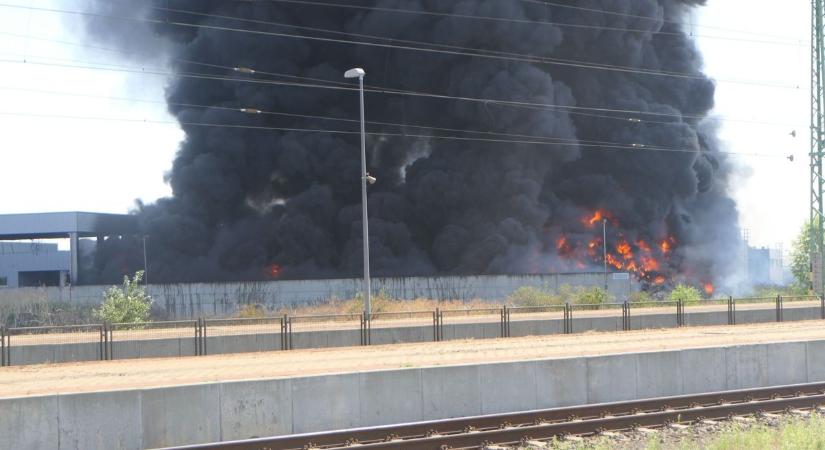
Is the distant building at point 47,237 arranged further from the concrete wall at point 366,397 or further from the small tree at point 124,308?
the concrete wall at point 366,397

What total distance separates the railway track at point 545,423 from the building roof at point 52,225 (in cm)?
6231

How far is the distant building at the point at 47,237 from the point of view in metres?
71.4

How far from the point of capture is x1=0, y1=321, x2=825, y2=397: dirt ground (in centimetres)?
2052

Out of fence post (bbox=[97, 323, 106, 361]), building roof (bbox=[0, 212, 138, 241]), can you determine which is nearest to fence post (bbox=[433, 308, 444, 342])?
fence post (bbox=[97, 323, 106, 361])

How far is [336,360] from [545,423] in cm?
969

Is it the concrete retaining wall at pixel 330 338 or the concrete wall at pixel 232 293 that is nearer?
the concrete retaining wall at pixel 330 338

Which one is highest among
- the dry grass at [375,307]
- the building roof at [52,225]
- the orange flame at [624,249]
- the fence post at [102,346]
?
the building roof at [52,225]

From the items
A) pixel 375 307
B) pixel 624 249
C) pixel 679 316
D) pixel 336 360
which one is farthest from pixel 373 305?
pixel 624 249

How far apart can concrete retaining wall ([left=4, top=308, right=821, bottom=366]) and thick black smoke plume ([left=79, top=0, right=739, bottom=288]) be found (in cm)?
2924

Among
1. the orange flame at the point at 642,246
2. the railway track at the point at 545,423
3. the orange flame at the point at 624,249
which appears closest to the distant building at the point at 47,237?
the orange flame at the point at 624,249

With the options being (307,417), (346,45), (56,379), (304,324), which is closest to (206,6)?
(346,45)

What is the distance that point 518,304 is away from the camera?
46938 millimetres

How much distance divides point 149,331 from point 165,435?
50.6ft

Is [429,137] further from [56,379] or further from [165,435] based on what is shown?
[165,435]
